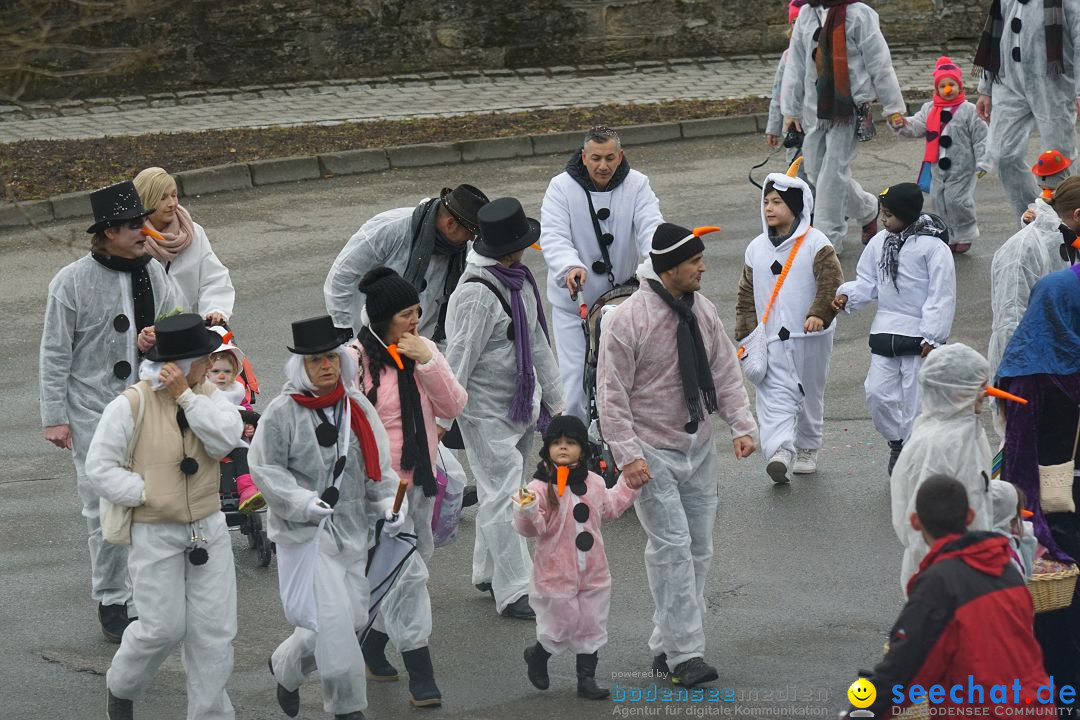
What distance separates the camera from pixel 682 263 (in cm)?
717

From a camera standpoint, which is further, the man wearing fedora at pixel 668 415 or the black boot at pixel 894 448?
the black boot at pixel 894 448

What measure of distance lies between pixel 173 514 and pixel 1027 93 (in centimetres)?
859

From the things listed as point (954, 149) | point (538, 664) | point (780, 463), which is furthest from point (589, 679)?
point (954, 149)

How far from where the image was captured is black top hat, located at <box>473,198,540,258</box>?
781 centimetres

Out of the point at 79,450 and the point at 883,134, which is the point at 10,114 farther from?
the point at 79,450

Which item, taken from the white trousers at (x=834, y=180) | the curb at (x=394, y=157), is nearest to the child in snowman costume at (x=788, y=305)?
the white trousers at (x=834, y=180)

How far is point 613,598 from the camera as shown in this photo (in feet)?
26.7

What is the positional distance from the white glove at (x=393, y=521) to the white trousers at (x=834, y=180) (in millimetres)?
7256

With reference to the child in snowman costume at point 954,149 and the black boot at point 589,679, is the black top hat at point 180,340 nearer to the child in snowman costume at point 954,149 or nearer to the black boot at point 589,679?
the black boot at point 589,679

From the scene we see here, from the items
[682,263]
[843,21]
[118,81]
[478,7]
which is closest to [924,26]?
[478,7]

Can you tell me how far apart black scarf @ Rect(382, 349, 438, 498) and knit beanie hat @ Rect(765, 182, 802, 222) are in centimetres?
302

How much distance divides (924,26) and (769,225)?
12658 millimetres

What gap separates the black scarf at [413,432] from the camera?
23.6 feet

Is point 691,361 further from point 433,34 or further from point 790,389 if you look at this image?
point 433,34
